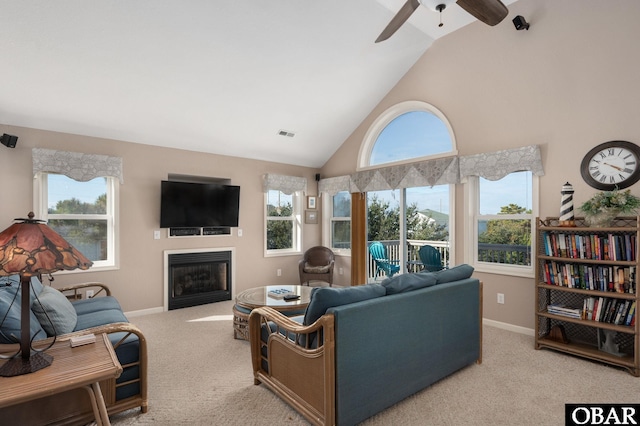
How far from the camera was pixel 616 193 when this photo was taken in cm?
301

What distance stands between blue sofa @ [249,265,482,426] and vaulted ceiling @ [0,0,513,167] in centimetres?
221

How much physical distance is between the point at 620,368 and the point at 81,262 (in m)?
4.25

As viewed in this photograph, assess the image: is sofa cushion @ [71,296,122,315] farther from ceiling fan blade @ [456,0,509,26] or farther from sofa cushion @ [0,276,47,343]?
ceiling fan blade @ [456,0,509,26]

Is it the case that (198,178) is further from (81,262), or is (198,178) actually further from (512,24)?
(512,24)

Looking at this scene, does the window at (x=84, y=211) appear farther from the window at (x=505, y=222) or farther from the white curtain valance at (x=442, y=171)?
the window at (x=505, y=222)

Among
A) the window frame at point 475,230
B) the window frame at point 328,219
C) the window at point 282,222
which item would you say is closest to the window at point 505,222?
the window frame at point 475,230

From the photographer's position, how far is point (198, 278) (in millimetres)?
5258

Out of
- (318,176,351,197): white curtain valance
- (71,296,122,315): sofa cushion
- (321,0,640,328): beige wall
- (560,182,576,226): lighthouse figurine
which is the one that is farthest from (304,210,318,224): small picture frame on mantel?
(560,182,576,226): lighthouse figurine

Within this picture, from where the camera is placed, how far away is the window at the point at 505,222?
157 inches

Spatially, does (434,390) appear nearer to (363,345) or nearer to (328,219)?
(363,345)

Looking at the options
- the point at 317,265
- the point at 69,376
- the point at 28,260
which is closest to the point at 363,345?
the point at 69,376

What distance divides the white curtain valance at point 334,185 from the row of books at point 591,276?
10.9 ft

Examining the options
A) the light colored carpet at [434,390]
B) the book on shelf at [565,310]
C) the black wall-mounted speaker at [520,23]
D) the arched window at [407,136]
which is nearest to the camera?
the light colored carpet at [434,390]

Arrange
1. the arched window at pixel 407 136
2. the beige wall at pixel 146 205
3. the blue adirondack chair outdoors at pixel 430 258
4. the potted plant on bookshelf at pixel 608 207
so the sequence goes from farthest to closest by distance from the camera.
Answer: the blue adirondack chair outdoors at pixel 430 258
the arched window at pixel 407 136
the beige wall at pixel 146 205
the potted plant on bookshelf at pixel 608 207
